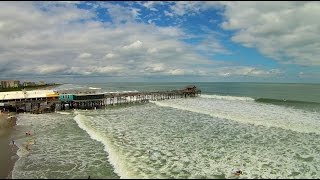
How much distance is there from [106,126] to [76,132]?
448cm

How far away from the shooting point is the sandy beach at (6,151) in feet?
72.1

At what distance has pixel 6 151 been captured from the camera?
27.3 metres

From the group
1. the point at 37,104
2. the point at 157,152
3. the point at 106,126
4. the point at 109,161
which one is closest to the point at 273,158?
the point at 157,152

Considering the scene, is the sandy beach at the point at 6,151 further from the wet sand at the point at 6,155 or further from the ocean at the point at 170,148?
the ocean at the point at 170,148

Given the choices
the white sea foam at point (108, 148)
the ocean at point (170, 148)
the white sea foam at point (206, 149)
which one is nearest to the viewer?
the white sea foam at point (108, 148)

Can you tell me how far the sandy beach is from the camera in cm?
2198

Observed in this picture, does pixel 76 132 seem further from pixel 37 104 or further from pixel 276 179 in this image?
pixel 37 104

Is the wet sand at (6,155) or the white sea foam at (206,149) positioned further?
the white sea foam at (206,149)

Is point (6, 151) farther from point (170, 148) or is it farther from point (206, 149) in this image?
point (206, 149)

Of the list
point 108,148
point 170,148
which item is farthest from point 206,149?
point 108,148

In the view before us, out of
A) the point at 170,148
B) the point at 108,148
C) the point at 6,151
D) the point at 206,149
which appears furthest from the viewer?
the point at 170,148

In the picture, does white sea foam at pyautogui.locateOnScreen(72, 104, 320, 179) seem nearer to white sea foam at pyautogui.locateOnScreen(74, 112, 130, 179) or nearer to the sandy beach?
white sea foam at pyautogui.locateOnScreen(74, 112, 130, 179)

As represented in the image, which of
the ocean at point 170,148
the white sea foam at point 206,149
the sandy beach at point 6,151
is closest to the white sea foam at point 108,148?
the ocean at point 170,148

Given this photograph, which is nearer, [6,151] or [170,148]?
[6,151]
